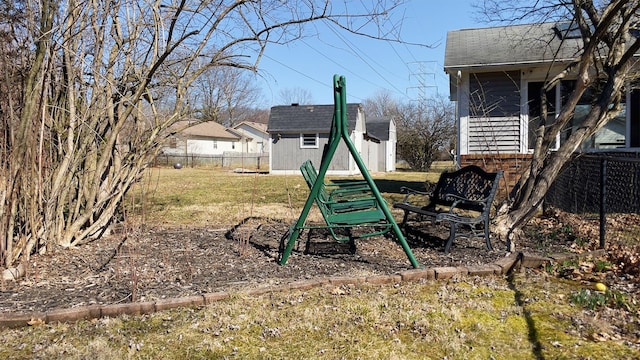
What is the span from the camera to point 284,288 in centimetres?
360

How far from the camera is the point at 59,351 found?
2635mm

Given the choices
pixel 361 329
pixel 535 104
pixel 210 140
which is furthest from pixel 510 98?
pixel 210 140

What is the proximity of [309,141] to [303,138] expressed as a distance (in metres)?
0.34

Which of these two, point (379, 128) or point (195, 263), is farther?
point (379, 128)

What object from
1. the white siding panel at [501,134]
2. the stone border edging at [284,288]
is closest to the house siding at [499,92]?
the white siding panel at [501,134]

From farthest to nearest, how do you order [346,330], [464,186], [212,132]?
[212,132]
[464,186]
[346,330]

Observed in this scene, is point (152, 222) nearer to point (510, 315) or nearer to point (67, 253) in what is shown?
point (67, 253)

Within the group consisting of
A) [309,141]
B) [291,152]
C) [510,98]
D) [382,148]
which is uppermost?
[510,98]

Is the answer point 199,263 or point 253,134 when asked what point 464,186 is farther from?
point 253,134

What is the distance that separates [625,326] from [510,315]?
2.22 feet

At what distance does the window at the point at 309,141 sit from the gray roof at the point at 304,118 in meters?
0.41

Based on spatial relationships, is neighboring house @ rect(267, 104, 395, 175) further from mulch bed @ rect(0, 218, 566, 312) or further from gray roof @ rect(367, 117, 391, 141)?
mulch bed @ rect(0, 218, 566, 312)

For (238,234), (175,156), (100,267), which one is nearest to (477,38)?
(238,234)

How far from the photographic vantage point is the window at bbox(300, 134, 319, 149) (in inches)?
923
